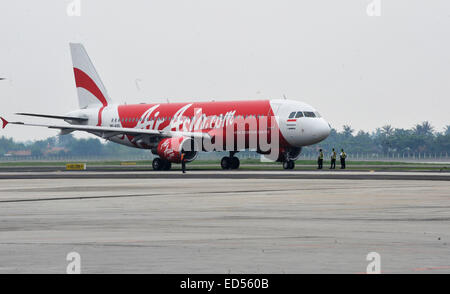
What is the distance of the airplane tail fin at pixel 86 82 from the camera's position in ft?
255

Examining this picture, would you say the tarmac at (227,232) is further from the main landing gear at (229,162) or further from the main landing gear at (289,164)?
the main landing gear at (229,162)

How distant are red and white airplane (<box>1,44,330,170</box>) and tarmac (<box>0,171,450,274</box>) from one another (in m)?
30.0

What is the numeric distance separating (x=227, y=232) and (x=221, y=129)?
45.9 m

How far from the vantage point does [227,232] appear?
1733 cm

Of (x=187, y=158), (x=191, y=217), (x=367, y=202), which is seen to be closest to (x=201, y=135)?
(x=187, y=158)

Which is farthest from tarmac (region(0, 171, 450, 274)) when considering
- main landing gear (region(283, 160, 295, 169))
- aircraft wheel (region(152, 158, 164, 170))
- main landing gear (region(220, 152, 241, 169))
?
aircraft wheel (region(152, 158, 164, 170))

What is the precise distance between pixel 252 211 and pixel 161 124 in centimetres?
4663

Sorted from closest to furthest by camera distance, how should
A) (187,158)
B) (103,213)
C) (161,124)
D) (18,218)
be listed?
(18,218)
(103,213)
(187,158)
(161,124)

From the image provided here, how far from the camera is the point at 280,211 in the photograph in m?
22.8

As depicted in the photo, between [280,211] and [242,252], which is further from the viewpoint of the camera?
[280,211]

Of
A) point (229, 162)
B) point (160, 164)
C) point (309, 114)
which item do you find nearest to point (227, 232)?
point (309, 114)

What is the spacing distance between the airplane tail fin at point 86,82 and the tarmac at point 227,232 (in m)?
47.3
